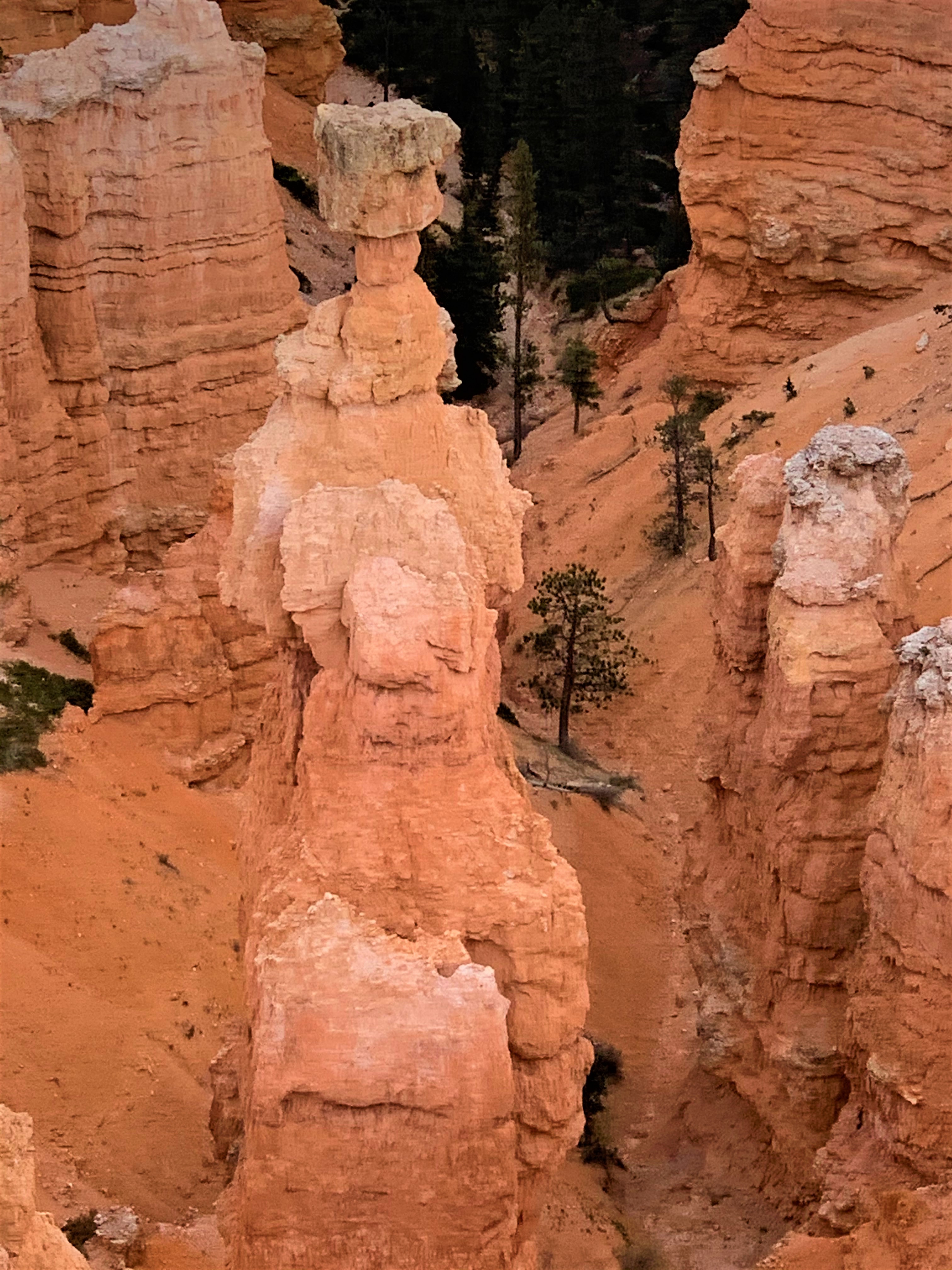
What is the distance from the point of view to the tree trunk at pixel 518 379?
188ft

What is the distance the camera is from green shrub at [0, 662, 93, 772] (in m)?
34.0

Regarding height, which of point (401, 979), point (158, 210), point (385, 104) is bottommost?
point (158, 210)

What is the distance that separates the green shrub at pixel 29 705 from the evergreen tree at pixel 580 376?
20553 mm

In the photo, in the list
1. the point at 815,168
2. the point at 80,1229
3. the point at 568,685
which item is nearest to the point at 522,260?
the point at 815,168

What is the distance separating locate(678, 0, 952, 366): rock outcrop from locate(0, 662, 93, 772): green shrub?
22.2 m

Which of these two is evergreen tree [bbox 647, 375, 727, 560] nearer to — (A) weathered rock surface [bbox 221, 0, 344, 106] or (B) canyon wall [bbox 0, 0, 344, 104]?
(B) canyon wall [bbox 0, 0, 344, 104]

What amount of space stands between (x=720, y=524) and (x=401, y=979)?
90.8 ft

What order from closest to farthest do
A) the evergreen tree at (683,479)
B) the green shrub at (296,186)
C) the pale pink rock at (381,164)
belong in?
1. the pale pink rock at (381,164)
2. the evergreen tree at (683,479)
3. the green shrub at (296,186)

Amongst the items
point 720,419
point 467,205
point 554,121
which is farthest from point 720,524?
point 554,121

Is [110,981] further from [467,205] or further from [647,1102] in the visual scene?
[467,205]

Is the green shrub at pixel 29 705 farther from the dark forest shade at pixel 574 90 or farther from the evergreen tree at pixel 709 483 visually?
the dark forest shade at pixel 574 90

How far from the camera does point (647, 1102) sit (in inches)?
1187

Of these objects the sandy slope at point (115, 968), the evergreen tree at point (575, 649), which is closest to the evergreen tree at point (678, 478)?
the evergreen tree at point (575, 649)

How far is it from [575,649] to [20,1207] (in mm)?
27833
